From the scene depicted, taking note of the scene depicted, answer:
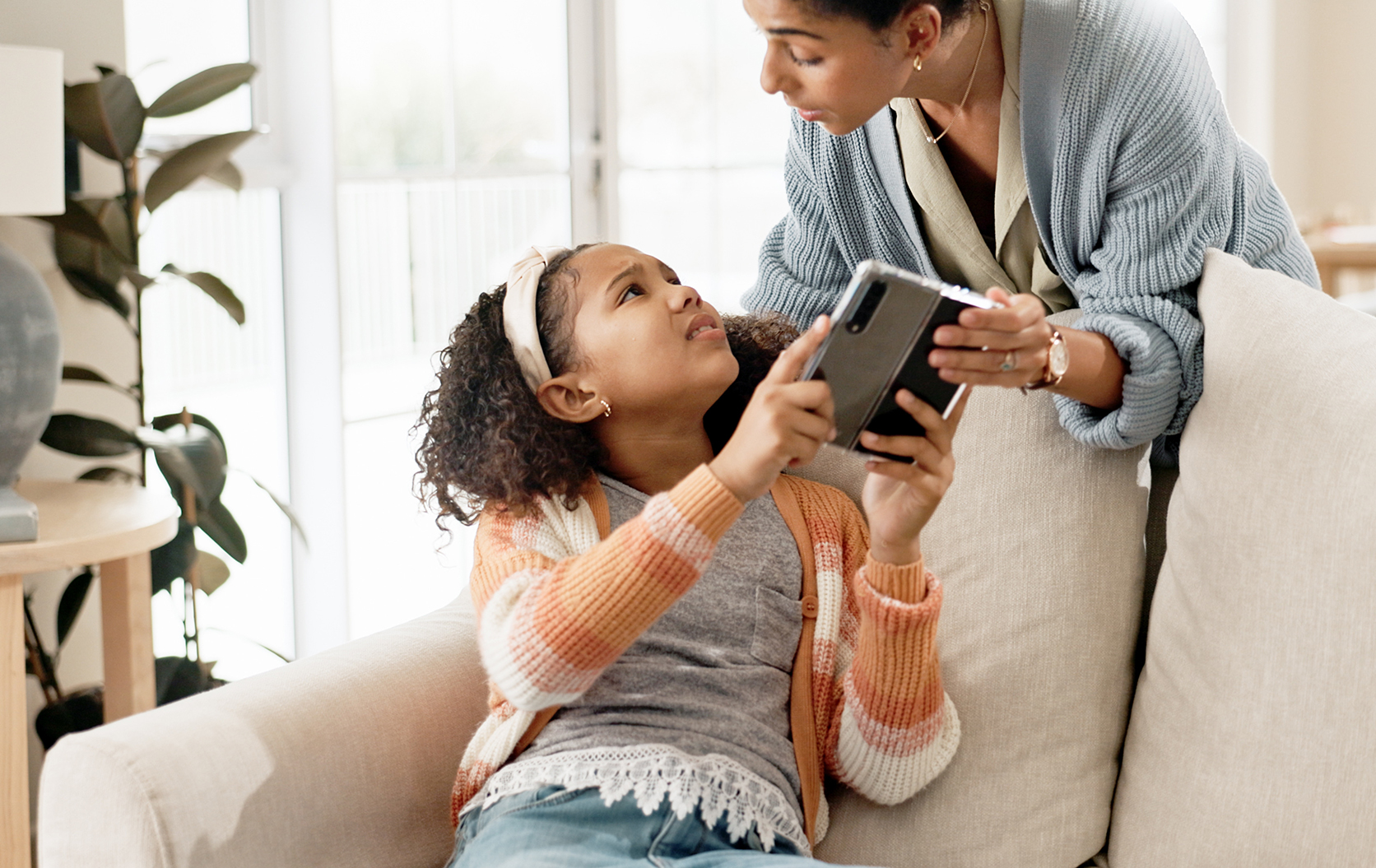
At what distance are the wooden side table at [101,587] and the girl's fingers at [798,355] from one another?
0.95 m

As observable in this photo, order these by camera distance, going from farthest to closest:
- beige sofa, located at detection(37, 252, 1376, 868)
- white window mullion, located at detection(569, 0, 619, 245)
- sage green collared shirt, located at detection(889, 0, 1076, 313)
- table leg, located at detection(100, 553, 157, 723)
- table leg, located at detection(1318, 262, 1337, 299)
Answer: table leg, located at detection(1318, 262, 1337, 299), white window mullion, located at detection(569, 0, 619, 245), table leg, located at detection(100, 553, 157, 723), sage green collared shirt, located at detection(889, 0, 1076, 313), beige sofa, located at detection(37, 252, 1376, 868)

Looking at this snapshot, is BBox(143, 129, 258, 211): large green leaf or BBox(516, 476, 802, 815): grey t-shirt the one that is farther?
BBox(143, 129, 258, 211): large green leaf

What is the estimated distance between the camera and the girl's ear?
4.31ft

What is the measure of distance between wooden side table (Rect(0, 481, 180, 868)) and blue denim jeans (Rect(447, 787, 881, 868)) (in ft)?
2.23

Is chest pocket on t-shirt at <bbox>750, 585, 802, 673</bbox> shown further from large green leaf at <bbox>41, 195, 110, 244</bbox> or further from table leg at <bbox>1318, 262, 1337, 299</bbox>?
table leg at <bbox>1318, 262, 1337, 299</bbox>

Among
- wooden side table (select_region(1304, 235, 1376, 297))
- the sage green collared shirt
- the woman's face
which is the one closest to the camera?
the woman's face

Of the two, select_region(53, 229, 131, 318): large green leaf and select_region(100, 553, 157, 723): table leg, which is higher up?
select_region(53, 229, 131, 318): large green leaf

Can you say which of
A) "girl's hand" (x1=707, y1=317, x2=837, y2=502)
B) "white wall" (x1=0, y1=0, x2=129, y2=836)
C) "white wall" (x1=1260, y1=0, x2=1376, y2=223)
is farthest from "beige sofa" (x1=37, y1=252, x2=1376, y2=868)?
"white wall" (x1=1260, y1=0, x2=1376, y2=223)

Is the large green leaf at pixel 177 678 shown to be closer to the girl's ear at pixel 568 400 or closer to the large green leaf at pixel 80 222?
the large green leaf at pixel 80 222

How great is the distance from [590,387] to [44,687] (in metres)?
1.16

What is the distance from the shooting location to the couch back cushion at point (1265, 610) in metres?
1.13

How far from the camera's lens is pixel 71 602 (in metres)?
1.98

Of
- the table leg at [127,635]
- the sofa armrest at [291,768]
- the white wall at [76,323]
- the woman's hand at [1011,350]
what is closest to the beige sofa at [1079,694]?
the sofa armrest at [291,768]

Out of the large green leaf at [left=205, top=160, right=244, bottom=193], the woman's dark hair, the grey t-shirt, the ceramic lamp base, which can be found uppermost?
the woman's dark hair
